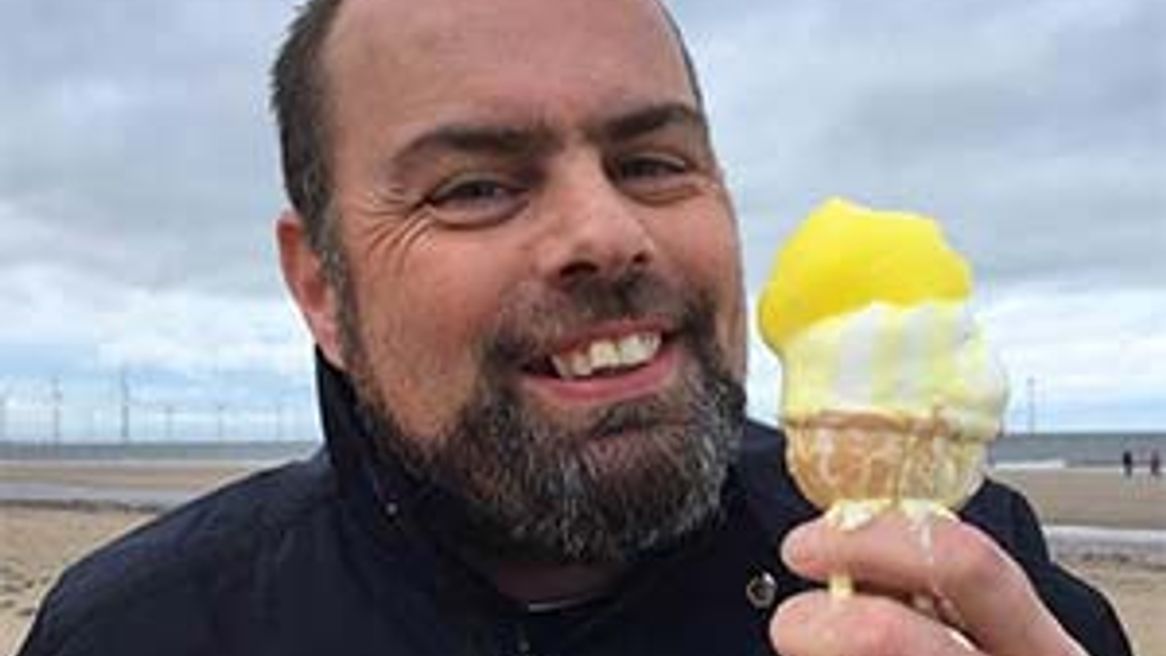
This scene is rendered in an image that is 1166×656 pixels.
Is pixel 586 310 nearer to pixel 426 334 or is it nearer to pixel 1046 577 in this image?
pixel 426 334

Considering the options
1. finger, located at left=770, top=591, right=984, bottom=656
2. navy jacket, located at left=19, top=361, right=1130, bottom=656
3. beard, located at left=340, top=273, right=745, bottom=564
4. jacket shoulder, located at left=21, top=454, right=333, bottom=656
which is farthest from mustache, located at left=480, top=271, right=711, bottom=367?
finger, located at left=770, top=591, right=984, bottom=656

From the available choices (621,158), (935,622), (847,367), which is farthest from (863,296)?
(621,158)

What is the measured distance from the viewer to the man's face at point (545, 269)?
236 cm

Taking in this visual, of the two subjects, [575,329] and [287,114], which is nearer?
[575,329]

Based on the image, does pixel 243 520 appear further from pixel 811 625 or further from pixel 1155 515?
pixel 1155 515

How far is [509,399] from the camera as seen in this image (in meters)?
2.41

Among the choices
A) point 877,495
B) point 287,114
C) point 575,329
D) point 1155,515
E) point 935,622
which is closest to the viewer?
point 935,622

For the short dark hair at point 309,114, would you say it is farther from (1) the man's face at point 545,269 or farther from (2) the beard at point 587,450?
(2) the beard at point 587,450

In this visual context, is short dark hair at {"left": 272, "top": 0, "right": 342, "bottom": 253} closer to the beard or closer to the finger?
the beard

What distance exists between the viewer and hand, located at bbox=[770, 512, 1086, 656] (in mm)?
1566

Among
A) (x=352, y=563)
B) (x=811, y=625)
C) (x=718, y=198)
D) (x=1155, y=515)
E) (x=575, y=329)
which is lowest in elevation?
(x=1155, y=515)

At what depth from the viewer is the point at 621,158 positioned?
2.51 meters

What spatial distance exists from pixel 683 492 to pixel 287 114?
1057mm

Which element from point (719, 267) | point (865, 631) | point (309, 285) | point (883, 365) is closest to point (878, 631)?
point (865, 631)
